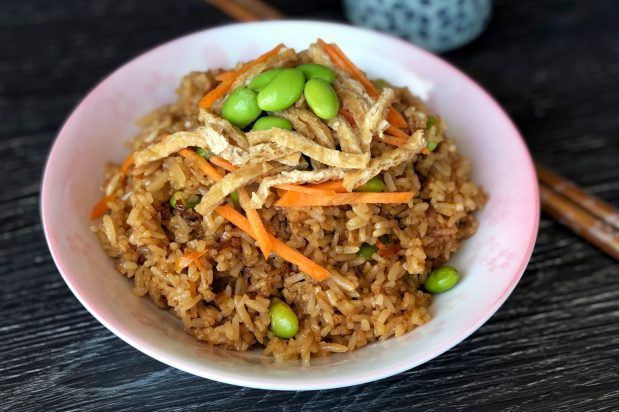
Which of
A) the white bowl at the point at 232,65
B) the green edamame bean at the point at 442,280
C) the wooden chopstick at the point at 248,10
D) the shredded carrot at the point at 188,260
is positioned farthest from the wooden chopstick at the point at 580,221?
the wooden chopstick at the point at 248,10

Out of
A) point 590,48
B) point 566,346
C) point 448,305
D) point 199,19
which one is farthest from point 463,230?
point 199,19

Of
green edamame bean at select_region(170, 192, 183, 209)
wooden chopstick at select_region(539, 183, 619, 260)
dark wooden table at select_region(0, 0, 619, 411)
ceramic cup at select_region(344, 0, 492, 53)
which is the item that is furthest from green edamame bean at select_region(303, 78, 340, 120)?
ceramic cup at select_region(344, 0, 492, 53)

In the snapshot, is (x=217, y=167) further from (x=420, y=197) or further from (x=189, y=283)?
(x=420, y=197)

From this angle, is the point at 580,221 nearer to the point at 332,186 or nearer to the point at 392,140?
the point at 392,140

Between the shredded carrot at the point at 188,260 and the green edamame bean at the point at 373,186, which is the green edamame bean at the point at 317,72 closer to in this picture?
the green edamame bean at the point at 373,186

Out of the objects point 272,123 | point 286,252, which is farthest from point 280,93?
point 286,252

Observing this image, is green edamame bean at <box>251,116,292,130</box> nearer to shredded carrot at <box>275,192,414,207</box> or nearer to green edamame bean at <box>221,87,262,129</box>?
green edamame bean at <box>221,87,262,129</box>
